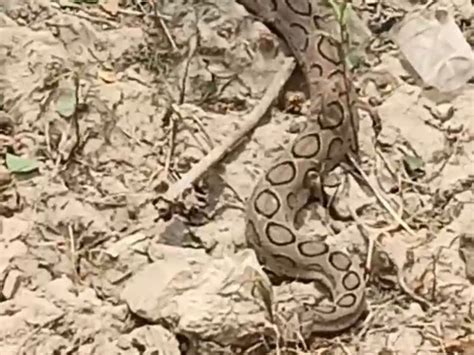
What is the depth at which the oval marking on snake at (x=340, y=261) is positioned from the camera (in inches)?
170

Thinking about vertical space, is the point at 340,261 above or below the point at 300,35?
below

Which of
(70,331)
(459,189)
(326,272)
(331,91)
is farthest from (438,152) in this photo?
(70,331)

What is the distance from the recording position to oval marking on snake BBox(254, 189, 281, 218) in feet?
14.8

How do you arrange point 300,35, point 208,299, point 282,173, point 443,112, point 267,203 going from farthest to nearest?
point 300,35 → point 443,112 → point 282,173 → point 267,203 → point 208,299

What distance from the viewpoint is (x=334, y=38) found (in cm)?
520

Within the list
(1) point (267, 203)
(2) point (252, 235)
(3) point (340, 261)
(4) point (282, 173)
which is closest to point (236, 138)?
(4) point (282, 173)

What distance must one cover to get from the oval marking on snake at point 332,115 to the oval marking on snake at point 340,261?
67cm

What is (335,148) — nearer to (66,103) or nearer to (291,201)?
(291,201)

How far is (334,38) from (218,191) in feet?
3.39

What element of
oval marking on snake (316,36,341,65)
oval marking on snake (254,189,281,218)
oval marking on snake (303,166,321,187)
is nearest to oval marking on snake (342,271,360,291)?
oval marking on snake (254,189,281,218)

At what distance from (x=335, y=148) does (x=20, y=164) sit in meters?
1.29

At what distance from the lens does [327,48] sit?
16.9 ft

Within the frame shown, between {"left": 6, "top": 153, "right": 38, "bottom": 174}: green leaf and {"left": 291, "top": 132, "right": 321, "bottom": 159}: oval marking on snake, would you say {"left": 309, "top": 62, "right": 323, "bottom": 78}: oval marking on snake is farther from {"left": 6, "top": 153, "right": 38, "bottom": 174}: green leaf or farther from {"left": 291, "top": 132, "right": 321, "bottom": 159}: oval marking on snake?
{"left": 6, "top": 153, "right": 38, "bottom": 174}: green leaf

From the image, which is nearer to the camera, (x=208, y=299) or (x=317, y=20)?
(x=208, y=299)
